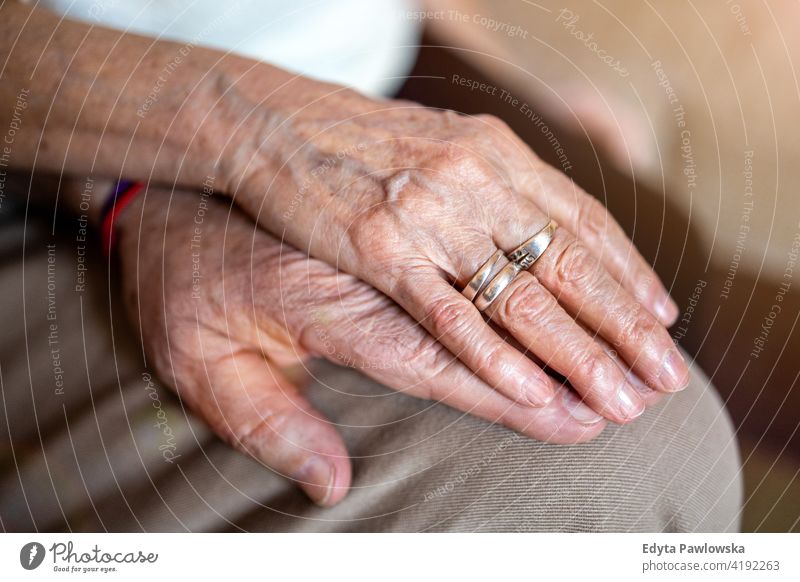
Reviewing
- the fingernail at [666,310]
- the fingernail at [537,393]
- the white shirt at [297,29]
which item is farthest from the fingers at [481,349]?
the white shirt at [297,29]

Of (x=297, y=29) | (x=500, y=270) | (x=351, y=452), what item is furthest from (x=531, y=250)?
(x=297, y=29)

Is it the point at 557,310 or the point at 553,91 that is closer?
the point at 557,310

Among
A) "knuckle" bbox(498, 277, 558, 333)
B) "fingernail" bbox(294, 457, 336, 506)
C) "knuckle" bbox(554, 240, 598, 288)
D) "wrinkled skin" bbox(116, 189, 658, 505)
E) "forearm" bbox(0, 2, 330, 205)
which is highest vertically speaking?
"forearm" bbox(0, 2, 330, 205)

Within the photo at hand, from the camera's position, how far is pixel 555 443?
38 centimetres

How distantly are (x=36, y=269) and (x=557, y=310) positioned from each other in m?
0.37

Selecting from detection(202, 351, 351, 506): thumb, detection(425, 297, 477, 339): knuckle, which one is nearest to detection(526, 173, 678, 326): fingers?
detection(425, 297, 477, 339): knuckle

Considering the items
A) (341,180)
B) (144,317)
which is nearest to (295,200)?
(341,180)

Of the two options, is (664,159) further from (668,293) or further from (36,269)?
(36,269)

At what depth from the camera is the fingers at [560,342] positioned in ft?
1.21

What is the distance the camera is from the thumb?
0.40 metres

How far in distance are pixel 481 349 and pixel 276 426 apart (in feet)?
0.48

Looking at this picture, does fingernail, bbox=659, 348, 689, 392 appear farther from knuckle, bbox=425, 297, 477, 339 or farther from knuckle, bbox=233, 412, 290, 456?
knuckle, bbox=233, 412, 290, 456

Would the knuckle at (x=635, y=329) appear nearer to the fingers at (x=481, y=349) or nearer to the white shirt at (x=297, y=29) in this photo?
the fingers at (x=481, y=349)

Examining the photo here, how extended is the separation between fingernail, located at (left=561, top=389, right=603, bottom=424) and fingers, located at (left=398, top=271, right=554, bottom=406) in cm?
1
